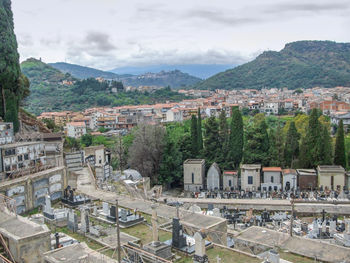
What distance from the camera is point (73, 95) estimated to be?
10231 centimetres

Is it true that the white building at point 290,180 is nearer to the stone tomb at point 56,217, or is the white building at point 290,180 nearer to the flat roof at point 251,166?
the flat roof at point 251,166

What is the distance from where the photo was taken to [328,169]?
99.5 feet

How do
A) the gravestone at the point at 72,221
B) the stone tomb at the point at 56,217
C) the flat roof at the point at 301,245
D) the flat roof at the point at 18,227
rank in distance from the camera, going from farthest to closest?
the stone tomb at the point at 56,217
the gravestone at the point at 72,221
the flat roof at the point at 301,245
the flat roof at the point at 18,227

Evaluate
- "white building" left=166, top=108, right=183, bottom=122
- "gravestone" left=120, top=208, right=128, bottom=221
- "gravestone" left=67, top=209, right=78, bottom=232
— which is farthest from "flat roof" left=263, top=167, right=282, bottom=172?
"white building" left=166, top=108, right=183, bottom=122

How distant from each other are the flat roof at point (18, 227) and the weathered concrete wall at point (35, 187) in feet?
19.6

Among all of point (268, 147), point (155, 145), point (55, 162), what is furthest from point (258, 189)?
point (55, 162)

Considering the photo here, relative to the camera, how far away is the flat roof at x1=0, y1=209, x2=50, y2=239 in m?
11.9

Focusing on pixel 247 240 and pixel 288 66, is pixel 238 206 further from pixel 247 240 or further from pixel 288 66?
pixel 288 66

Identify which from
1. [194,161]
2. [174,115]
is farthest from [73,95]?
[194,161]

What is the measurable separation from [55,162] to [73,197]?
6.92m

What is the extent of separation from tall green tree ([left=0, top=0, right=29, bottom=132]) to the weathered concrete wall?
12691mm

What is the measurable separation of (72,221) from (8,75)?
21.6 m

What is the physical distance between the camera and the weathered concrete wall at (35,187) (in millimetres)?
18953

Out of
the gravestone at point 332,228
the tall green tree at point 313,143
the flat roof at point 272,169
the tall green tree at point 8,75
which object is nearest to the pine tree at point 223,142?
the flat roof at point 272,169
